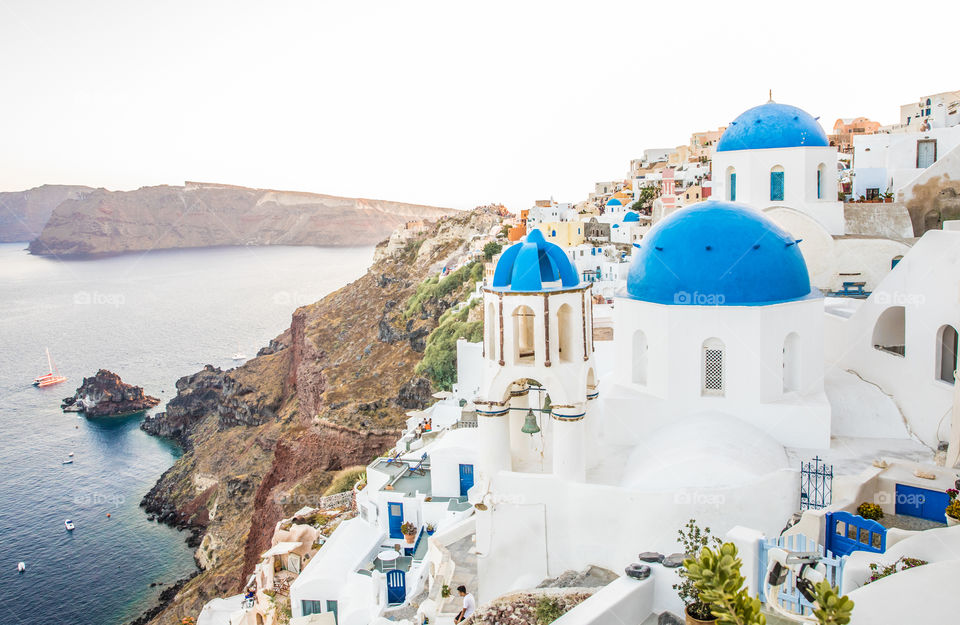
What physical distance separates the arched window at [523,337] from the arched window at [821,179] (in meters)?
11.8

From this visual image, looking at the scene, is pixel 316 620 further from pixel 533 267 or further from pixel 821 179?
pixel 821 179

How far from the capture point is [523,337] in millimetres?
12992

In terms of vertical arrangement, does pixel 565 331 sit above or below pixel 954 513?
above

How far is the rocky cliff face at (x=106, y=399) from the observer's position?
214 feet

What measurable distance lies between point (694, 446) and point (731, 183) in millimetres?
10918

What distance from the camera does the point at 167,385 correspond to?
74.5 m

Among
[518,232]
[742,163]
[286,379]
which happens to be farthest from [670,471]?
[286,379]

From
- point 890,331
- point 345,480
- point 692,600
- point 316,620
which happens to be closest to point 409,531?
point 316,620

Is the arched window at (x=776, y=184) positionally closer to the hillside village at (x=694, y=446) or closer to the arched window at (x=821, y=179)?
the hillside village at (x=694, y=446)

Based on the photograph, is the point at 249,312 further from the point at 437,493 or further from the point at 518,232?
the point at 437,493


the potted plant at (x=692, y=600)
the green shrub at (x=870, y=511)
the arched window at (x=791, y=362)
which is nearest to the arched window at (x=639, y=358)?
the arched window at (x=791, y=362)

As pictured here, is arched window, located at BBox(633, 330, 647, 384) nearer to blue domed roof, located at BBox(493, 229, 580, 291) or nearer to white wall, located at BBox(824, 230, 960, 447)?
blue domed roof, located at BBox(493, 229, 580, 291)

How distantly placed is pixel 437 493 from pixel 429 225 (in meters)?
66.8

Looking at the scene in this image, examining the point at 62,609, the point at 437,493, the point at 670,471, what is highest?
the point at 670,471
